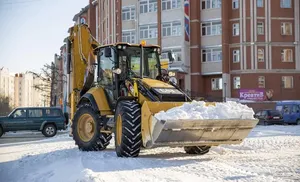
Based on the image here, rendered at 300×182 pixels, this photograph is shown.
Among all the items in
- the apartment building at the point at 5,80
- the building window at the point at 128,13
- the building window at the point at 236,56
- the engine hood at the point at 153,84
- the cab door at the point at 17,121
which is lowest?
the cab door at the point at 17,121

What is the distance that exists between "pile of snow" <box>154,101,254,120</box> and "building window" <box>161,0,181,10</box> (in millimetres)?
→ 38673

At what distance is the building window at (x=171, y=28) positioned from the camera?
163 ft

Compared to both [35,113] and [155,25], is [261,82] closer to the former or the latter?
[155,25]

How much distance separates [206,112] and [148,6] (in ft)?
136

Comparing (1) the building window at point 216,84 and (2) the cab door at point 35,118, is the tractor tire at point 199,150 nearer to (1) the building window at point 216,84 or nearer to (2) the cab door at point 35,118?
(2) the cab door at point 35,118

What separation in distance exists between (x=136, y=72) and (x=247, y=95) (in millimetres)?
34721

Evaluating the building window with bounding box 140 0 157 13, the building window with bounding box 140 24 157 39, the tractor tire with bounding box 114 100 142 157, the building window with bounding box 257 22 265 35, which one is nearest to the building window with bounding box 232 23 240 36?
the building window with bounding box 257 22 265 35

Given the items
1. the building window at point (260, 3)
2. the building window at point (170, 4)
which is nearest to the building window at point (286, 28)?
the building window at point (260, 3)

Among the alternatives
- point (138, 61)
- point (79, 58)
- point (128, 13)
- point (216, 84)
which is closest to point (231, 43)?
point (216, 84)

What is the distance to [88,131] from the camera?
50.2 ft

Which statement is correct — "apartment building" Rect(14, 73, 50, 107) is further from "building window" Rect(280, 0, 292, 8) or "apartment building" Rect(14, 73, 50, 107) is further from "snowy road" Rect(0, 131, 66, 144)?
"building window" Rect(280, 0, 292, 8)

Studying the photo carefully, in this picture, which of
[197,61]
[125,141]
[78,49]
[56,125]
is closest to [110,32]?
[197,61]

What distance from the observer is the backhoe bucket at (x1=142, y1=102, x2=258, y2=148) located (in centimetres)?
1134

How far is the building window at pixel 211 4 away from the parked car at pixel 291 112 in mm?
14348
